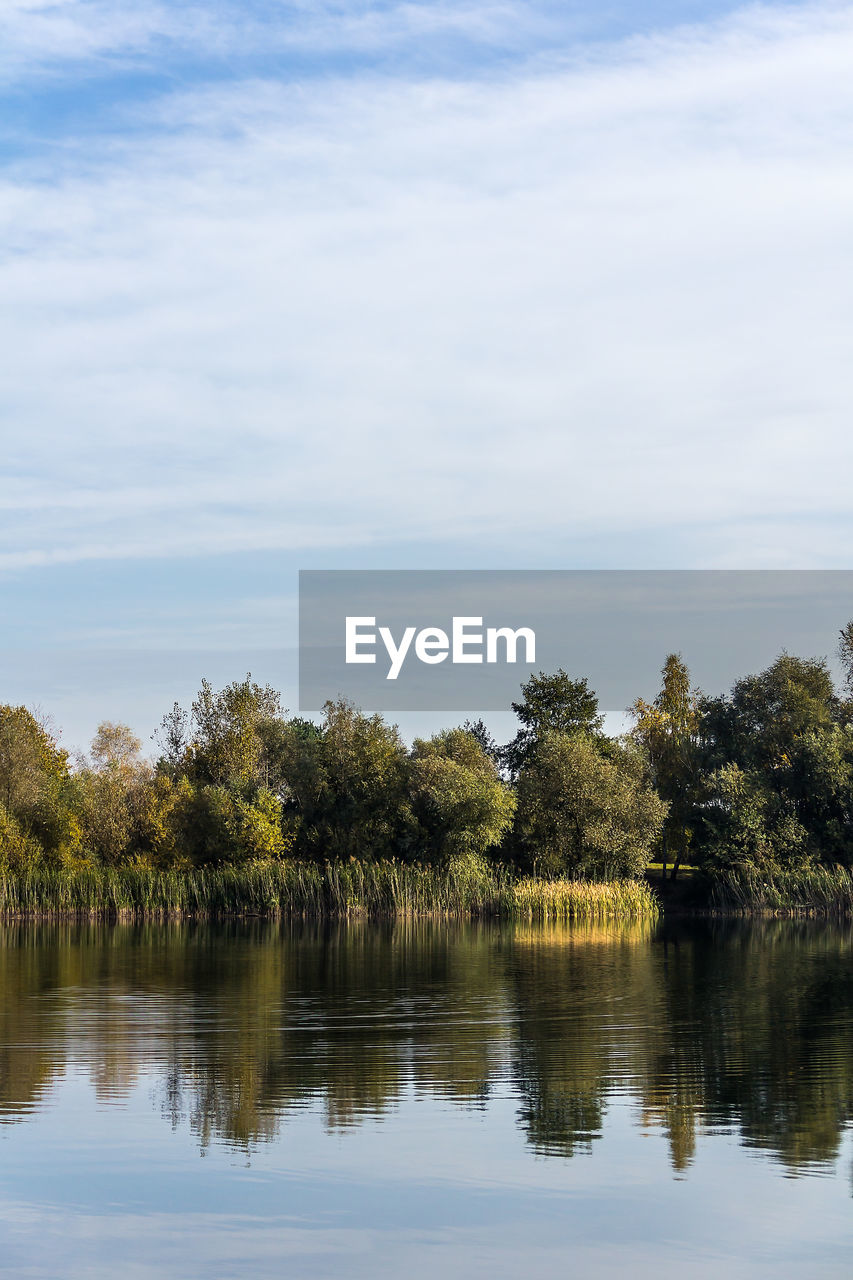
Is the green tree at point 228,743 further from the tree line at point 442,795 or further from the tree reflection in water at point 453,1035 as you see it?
the tree reflection in water at point 453,1035

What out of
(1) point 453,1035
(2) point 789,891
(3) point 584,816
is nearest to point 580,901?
(3) point 584,816

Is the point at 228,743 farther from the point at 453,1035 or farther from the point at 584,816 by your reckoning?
the point at 453,1035

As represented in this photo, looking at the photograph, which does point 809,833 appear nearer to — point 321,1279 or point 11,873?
point 11,873

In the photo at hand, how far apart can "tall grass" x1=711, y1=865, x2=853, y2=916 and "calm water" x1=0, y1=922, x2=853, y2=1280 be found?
117 feet

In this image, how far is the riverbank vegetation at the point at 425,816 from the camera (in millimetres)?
55719

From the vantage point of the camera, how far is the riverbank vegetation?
55.7 m

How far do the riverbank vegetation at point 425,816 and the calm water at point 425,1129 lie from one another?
27451 millimetres

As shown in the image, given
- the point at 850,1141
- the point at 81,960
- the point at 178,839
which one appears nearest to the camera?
the point at 850,1141

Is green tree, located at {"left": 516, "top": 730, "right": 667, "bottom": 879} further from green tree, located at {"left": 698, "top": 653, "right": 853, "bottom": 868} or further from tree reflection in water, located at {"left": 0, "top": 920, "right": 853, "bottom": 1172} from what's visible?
tree reflection in water, located at {"left": 0, "top": 920, "right": 853, "bottom": 1172}

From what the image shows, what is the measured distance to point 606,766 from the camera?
64.3 meters

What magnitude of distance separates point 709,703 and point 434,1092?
58.9 metres

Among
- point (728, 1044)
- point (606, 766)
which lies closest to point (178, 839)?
point (606, 766)

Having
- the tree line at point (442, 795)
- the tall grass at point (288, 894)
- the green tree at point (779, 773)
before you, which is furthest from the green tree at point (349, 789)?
the green tree at point (779, 773)

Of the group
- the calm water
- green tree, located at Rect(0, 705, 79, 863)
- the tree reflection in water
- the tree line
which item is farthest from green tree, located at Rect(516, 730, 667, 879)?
the calm water
